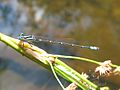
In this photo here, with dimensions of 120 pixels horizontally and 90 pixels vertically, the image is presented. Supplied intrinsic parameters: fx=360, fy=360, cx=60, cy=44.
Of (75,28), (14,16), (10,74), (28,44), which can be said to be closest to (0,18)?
(14,16)

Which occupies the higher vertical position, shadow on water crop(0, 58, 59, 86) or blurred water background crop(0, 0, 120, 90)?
blurred water background crop(0, 0, 120, 90)

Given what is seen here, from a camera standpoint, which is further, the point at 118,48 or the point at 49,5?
the point at 49,5

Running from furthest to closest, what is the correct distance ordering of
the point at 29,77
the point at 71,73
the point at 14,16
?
1. the point at 14,16
2. the point at 29,77
3. the point at 71,73

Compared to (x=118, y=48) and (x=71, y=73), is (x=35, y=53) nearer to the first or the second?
(x=71, y=73)

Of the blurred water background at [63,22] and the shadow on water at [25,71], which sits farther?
the blurred water background at [63,22]

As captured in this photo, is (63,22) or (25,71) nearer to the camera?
(25,71)

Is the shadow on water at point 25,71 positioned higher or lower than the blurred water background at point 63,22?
lower

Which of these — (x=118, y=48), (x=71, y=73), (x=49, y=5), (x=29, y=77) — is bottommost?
(x=71, y=73)

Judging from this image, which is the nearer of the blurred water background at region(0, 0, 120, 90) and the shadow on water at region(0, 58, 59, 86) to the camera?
the shadow on water at region(0, 58, 59, 86)

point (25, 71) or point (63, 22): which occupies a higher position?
point (63, 22)

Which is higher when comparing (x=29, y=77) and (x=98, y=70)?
(x=29, y=77)

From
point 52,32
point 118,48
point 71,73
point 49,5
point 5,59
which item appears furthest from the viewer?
point 49,5
